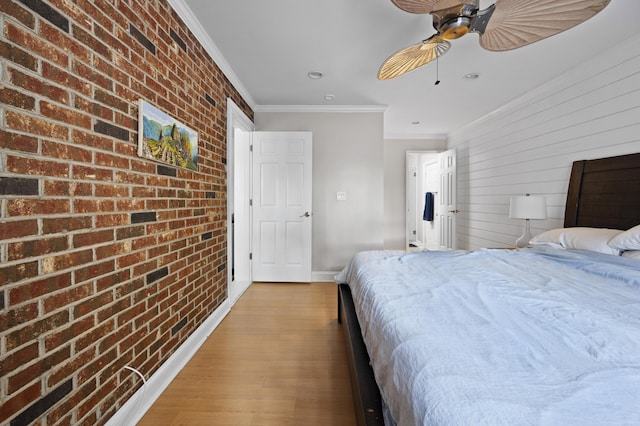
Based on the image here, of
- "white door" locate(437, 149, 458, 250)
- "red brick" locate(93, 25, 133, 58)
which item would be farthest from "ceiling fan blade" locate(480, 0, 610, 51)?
"white door" locate(437, 149, 458, 250)

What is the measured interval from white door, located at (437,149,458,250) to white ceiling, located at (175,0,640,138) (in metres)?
1.18

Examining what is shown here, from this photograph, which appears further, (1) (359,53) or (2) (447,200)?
(2) (447,200)

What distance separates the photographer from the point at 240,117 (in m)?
3.27

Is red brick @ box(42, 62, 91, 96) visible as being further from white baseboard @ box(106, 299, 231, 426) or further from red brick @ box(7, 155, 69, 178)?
white baseboard @ box(106, 299, 231, 426)

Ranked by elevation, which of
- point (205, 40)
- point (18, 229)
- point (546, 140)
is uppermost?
point (205, 40)

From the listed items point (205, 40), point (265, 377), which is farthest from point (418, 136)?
point (265, 377)

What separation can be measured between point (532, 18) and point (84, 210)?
91.9 inches

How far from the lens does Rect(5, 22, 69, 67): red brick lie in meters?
0.88

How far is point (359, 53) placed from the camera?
2.49 metres

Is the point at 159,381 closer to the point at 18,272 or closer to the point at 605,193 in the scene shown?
the point at 18,272

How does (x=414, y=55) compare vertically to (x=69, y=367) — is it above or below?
above

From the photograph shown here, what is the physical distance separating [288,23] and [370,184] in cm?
232

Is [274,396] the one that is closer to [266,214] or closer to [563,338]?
[563,338]

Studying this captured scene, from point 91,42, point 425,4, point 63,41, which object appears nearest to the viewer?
point 63,41
